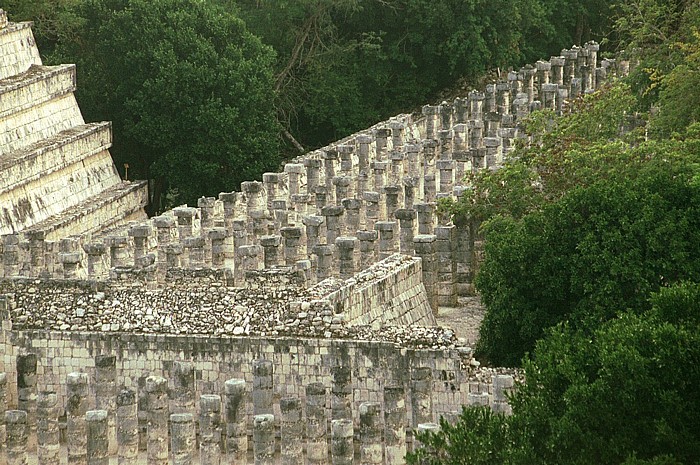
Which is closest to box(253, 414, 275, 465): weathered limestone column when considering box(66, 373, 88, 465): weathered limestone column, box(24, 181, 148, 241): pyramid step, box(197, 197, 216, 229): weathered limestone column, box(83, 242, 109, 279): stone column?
box(66, 373, 88, 465): weathered limestone column

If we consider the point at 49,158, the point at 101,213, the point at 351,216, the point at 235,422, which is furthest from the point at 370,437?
the point at 101,213

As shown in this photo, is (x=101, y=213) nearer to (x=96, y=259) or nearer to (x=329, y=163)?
(x=329, y=163)

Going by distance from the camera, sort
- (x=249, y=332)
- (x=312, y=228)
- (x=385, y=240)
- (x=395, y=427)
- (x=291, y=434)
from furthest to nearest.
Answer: (x=312, y=228), (x=385, y=240), (x=249, y=332), (x=291, y=434), (x=395, y=427)

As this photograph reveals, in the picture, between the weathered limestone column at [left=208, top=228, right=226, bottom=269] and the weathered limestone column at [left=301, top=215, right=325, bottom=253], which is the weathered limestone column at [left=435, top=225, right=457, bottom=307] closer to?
the weathered limestone column at [left=301, top=215, right=325, bottom=253]

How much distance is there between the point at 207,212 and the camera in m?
59.1

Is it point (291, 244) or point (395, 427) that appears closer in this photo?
point (395, 427)

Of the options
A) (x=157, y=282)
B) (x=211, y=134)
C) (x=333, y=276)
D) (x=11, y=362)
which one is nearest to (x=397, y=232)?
(x=333, y=276)

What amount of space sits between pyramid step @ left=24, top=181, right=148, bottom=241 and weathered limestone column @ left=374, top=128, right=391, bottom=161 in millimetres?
7487

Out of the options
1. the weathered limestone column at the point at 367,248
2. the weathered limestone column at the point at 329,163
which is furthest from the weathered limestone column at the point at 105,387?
the weathered limestone column at the point at 329,163

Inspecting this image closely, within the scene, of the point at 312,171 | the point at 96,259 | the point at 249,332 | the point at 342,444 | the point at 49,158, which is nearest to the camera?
the point at 342,444

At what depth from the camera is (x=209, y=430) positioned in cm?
4312

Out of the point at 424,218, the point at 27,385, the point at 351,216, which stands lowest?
the point at 27,385

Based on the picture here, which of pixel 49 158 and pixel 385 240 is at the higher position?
pixel 49 158

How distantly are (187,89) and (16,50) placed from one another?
6.23m
